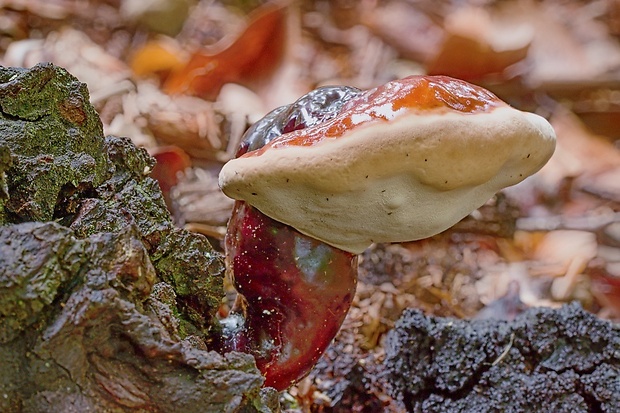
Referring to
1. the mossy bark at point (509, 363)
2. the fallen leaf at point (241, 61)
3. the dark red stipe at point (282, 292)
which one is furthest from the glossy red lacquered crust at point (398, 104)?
the fallen leaf at point (241, 61)

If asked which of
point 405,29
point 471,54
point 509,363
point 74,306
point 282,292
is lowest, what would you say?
point 405,29

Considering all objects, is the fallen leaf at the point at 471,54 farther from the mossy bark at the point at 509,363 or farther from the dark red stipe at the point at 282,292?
the dark red stipe at the point at 282,292

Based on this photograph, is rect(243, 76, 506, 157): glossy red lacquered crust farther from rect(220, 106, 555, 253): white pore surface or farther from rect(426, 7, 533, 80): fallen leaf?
rect(426, 7, 533, 80): fallen leaf

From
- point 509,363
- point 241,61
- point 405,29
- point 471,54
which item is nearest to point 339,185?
point 509,363

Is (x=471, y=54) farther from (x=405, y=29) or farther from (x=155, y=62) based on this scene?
(x=155, y=62)

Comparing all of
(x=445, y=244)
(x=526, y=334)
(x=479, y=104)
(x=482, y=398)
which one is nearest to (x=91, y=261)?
(x=479, y=104)
